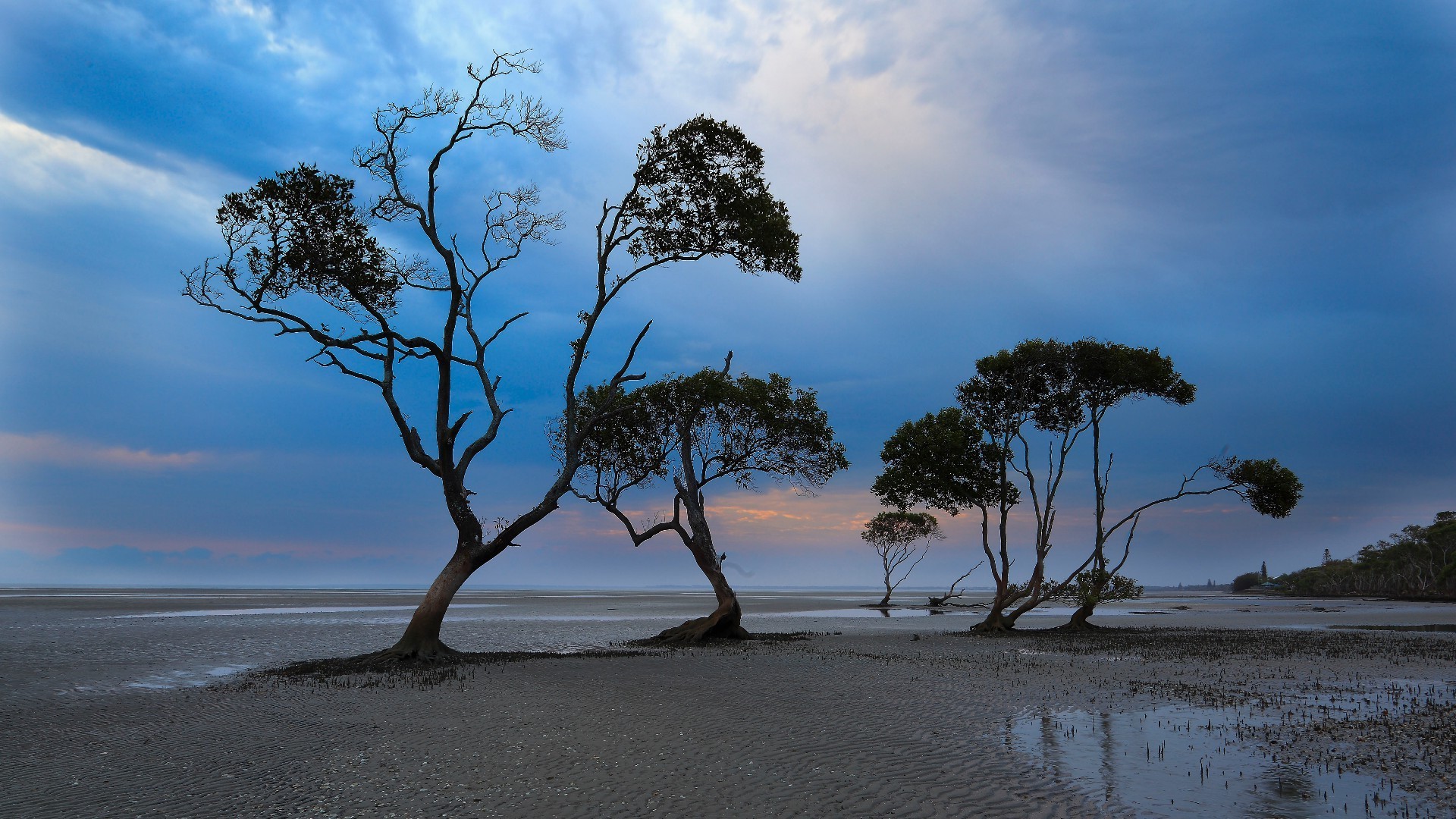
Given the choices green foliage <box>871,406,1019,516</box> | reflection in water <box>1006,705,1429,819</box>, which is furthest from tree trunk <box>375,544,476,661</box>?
green foliage <box>871,406,1019,516</box>

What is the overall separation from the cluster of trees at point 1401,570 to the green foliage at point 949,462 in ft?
352

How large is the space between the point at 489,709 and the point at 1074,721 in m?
10.9

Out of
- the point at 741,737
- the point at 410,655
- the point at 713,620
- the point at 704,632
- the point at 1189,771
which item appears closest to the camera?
the point at 1189,771

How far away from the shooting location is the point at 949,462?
44.0 metres

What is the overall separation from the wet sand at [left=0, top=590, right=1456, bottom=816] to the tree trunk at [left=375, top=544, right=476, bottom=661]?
9.56ft

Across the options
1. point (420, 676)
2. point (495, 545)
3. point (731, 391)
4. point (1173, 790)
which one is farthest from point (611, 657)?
point (1173, 790)

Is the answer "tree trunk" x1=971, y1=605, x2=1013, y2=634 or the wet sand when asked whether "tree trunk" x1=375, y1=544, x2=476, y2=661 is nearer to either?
the wet sand

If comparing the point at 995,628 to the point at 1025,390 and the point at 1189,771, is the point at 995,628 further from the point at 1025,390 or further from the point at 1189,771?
the point at 1189,771

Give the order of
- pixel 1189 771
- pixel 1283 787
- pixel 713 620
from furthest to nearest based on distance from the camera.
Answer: pixel 713 620, pixel 1189 771, pixel 1283 787

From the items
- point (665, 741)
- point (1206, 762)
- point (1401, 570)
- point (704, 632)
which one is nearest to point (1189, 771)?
point (1206, 762)

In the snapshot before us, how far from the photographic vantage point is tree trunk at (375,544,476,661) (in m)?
23.4

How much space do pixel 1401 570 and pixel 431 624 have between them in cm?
17524

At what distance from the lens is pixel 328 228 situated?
83.0 feet

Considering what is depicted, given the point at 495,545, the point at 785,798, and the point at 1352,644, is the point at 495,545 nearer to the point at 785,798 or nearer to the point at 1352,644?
the point at 785,798
